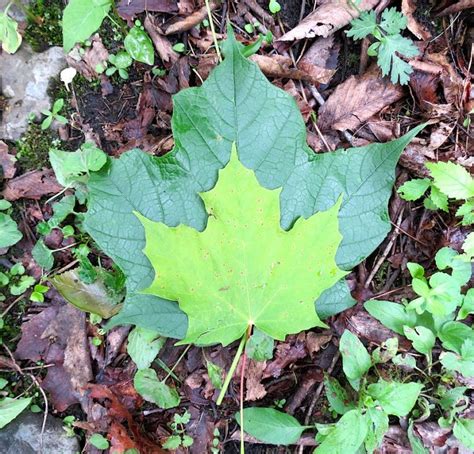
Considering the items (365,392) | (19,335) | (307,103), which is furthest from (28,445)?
(307,103)

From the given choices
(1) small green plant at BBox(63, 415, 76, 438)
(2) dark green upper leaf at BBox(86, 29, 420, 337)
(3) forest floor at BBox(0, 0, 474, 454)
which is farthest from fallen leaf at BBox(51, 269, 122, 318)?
(1) small green plant at BBox(63, 415, 76, 438)

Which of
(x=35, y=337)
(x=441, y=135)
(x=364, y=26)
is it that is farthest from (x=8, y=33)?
(x=441, y=135)

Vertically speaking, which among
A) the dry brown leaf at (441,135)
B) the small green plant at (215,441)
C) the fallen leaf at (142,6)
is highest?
the fallen leaf at (142,6)

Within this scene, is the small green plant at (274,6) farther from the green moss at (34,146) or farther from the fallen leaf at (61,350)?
the fallen leaf at (61,350)

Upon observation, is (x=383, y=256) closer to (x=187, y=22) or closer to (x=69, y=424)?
(x=187, y=22)

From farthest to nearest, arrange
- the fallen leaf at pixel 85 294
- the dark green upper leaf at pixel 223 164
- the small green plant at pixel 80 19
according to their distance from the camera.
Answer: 1. the fallen leaf at pixel 85 294
2. the small green plant at pixel 80 19
3. the dark green upper leaf at pixel 223 164

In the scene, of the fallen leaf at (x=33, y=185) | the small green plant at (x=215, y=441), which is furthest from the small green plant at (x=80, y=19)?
the small green plant at (x=215, y=441)

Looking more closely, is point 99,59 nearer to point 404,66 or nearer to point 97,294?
point 97,294
